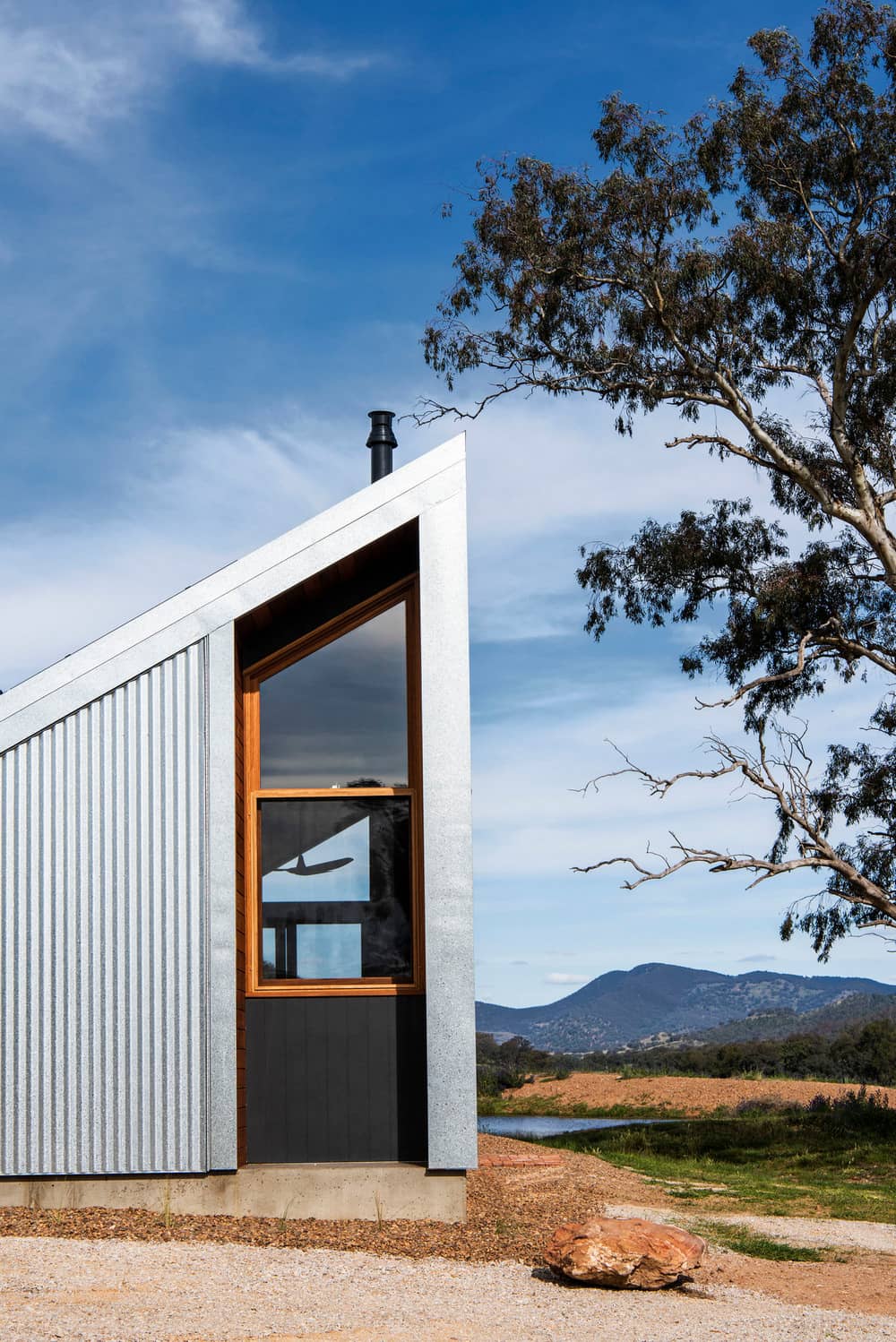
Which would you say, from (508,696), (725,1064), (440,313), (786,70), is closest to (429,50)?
(440,313)

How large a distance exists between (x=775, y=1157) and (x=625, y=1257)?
898 cm

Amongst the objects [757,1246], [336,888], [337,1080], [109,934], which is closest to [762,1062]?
[757,1246]

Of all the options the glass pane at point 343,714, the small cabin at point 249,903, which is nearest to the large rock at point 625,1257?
the small cabin at point 249,903

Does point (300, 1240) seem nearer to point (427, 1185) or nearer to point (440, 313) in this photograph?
point (427, 1185)

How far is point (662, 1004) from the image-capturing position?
88438mm

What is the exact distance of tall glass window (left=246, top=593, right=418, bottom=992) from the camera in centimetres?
798

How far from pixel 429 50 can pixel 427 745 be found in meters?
8.96

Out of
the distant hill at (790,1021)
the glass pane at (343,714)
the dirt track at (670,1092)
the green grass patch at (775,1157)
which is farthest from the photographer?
the distant hill at (790,1021)

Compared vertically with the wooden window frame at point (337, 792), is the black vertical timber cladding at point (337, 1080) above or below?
below

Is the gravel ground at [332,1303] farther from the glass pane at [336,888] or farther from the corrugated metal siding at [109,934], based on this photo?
the glass pane at [336,888]

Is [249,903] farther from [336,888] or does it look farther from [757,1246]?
[757,1246]

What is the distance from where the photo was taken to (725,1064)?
86.7 feet

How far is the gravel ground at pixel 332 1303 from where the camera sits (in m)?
5.20

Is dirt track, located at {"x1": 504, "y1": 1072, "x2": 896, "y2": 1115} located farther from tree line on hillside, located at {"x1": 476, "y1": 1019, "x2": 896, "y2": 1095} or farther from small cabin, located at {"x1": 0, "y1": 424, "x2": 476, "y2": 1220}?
small cabin, located at {"x1": 0, "y1": 424, "x2": 476, "y2": 1220}
